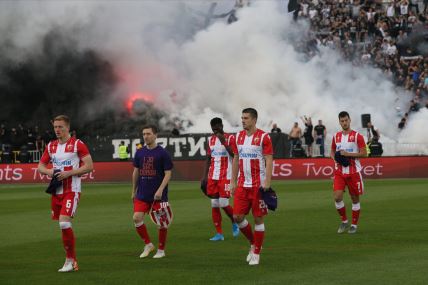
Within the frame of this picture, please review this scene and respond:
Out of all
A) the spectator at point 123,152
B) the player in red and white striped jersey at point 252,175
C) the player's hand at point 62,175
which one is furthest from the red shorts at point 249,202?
the spectator at point 123,152

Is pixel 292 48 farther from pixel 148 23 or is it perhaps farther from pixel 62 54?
pixel 62 54

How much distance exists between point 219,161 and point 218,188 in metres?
0.47

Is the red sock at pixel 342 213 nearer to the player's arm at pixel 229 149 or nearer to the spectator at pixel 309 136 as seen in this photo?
the player's arm at pixel 229 149

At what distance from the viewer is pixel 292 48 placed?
4838 centimetres

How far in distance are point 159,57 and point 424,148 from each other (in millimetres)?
15709

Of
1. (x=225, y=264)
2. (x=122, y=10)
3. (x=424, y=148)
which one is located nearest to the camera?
(x=225, y=264)

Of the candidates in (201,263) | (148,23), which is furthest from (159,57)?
(201,263)

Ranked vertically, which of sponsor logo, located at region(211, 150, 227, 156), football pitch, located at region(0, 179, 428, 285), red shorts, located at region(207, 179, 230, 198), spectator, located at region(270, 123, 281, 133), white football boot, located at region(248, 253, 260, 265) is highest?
spectator, located at region(270, 123, 281, 133)

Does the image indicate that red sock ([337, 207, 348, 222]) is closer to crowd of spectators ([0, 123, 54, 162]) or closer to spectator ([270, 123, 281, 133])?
spectator ([270, 123, 281, 133])

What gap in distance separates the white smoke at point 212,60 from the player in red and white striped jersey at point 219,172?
91.8 ft

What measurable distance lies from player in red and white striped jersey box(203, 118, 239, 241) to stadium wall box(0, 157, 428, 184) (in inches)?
818

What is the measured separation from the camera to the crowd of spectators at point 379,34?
44.8 metres

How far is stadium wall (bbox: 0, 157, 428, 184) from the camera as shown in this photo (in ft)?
122

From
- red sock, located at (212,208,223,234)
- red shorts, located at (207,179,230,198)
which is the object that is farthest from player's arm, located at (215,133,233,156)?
red sock, located at (212,208,223,234)
